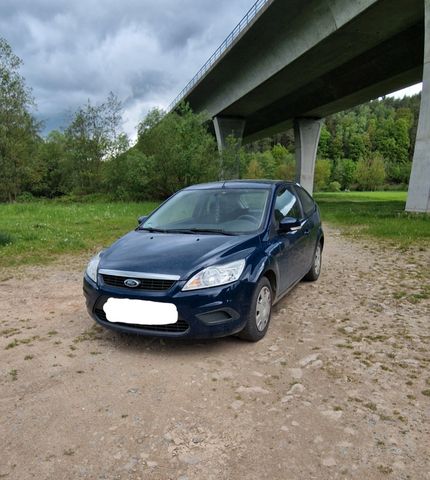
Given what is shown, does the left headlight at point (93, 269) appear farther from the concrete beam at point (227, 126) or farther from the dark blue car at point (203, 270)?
the concrete beam at point (227, 126)

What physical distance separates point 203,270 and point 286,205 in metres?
1.99

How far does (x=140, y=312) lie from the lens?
3.31m

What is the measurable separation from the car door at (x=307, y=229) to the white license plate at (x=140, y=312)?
7.48 ft

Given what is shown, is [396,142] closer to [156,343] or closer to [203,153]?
[203,153]

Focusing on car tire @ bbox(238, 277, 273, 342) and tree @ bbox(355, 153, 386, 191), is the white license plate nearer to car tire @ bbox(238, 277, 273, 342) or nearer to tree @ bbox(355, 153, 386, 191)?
car tire @ bbox(238, 277, 273, 342)

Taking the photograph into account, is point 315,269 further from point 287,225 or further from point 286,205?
point 287,225

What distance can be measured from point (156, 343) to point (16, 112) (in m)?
25.2

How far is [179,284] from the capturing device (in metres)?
3.24

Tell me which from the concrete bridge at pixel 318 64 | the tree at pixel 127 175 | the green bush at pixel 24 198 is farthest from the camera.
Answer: the green bush at pixel 24 198

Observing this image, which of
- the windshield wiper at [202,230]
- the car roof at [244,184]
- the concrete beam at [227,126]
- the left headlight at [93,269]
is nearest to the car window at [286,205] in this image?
the car roof at [244,184]

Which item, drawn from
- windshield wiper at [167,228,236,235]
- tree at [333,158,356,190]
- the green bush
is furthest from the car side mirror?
tree at [333,158,356,190]

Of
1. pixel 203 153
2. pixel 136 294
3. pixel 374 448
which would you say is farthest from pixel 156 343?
pixel 203 153

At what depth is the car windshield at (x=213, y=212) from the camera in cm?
423

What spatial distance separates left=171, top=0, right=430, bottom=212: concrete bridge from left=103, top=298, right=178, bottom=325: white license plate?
477 inches
